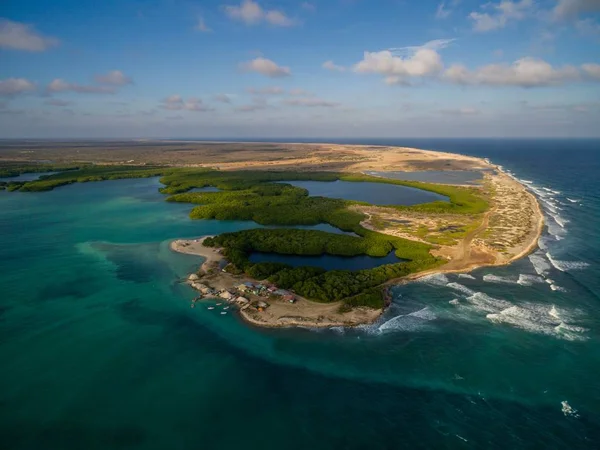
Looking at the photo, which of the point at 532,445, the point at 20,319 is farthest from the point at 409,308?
the point at 20,319

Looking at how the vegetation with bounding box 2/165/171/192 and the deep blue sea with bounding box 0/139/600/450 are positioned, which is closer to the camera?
the deep blue sea with bounding box 0/139/600/450

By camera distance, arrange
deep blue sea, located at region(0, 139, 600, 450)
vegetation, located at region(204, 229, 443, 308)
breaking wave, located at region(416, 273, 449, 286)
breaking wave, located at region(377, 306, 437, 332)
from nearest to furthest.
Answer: deep blue sea, located at region(0, 139, 600, 450) < breaking wave, located at region(377, 306, 437, 332) < vegetation, located at region(204, 229, 443, 308) < breaking wave, located at region(416, 273, 449, 286)

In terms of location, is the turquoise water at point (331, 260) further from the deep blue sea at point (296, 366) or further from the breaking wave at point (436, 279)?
the deep blue sea at point (296, 366)

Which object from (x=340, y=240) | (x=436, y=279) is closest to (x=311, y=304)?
(x=436, y=279)

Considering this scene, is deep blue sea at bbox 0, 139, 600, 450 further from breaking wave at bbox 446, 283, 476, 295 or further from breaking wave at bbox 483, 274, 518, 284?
breaking wave at bbox 446, 283, 476, 295

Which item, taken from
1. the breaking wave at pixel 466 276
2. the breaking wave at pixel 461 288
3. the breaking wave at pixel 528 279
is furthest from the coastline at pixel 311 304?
the breaking wave at pixel 528 279

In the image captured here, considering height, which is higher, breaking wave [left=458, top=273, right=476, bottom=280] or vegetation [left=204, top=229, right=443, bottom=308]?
vegetation [left=204, top=229, right=443, bottom=308]

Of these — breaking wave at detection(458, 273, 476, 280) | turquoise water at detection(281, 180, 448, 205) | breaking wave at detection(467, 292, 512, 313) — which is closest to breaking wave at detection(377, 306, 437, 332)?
breaking wave at detection(467, 292, 512, 313)
